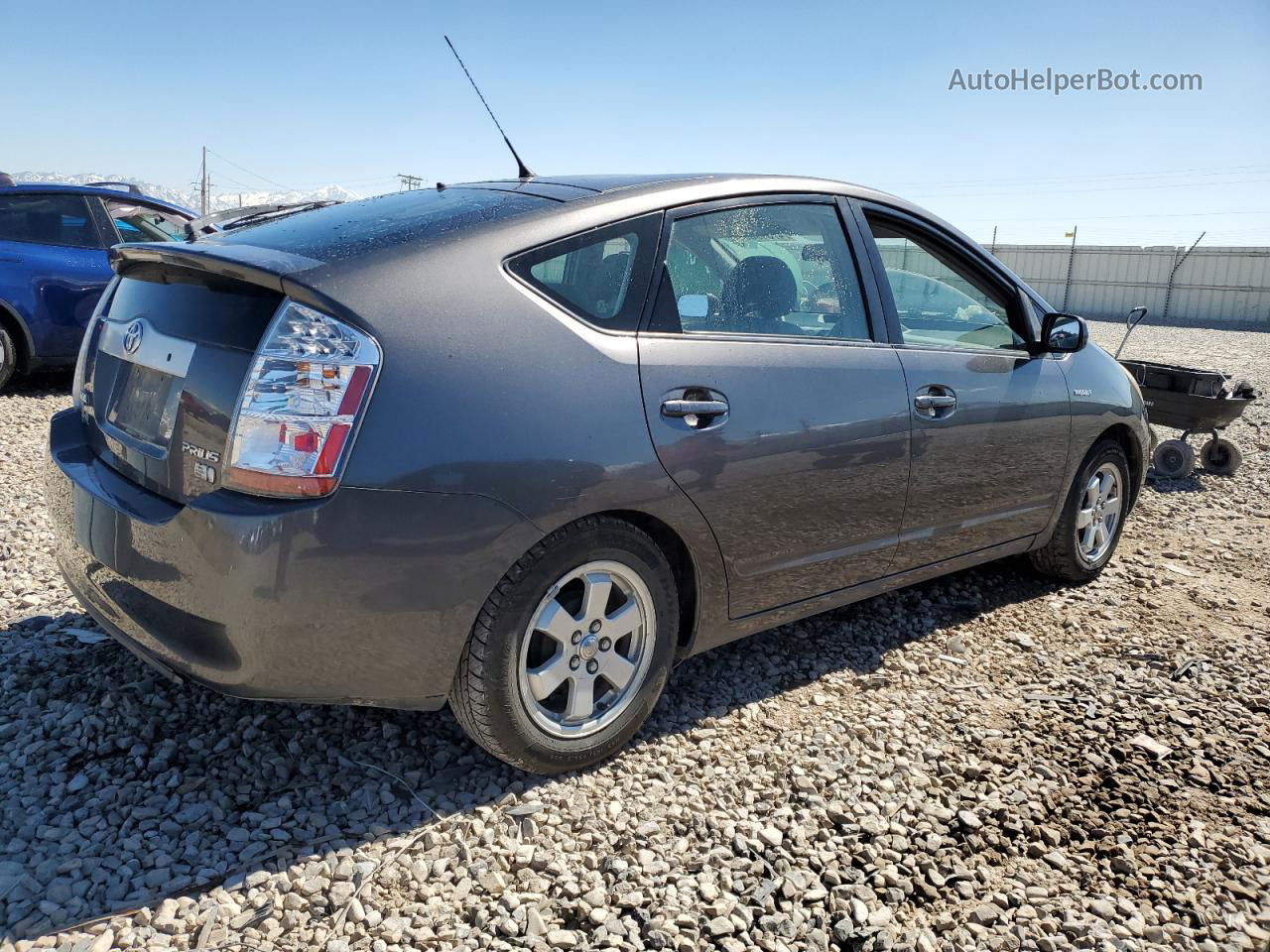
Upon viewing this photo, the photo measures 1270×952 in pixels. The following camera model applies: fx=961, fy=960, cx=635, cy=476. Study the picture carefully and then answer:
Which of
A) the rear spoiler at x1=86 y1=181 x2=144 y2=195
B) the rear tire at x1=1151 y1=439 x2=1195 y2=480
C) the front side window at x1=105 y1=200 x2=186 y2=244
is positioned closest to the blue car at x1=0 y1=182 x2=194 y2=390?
the front side window at x1=105 y1=200 x2=186 y2=244

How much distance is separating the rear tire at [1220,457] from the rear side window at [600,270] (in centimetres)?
636

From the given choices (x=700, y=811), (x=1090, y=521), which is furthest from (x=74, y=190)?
(x=1090, y=521)

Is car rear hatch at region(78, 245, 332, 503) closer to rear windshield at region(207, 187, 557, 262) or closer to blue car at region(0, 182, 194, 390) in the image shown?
rear windshield at region(207, 187, 557, 262)

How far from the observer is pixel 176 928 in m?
2.19

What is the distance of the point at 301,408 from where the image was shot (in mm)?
2279

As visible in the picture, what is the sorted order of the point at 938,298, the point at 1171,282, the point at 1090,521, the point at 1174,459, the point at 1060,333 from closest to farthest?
the point at 938,298
the point at 1060,333
the point at 1090,521
the point at 1174,459
the point at 1171,282

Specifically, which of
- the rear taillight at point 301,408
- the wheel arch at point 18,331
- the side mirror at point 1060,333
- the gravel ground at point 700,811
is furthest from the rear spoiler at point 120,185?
the side mirror at point 1060,333

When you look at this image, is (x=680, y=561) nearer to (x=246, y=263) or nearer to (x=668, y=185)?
(x=668, y=185)

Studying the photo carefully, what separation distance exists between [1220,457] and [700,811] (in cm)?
654

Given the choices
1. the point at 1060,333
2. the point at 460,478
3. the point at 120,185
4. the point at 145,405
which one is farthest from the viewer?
the point at 120,185

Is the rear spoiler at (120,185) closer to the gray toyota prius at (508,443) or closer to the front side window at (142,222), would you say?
the front side window at (142,222)

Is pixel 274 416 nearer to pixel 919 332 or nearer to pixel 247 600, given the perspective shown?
pixel 247 600

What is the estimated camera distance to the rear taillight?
227 cm

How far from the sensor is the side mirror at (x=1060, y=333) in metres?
4.16
